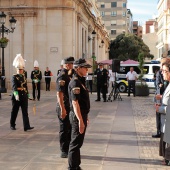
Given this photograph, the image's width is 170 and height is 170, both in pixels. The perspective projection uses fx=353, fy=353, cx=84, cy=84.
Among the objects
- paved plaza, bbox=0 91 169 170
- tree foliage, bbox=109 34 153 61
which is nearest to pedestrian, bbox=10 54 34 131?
paved plaza, bbox=0 91 169 170

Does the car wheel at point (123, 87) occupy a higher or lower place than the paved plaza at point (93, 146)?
higher

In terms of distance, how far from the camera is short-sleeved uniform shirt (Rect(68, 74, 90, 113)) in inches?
207

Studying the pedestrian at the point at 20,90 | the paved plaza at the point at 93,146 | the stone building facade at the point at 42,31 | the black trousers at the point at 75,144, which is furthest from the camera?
the stone building facade at the point at 42,31

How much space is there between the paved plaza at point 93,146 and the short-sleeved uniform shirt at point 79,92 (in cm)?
121

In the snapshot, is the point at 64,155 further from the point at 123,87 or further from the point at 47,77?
the point at 47,77

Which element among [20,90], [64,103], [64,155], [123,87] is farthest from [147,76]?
[64,155]

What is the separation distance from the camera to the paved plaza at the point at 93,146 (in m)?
6.13

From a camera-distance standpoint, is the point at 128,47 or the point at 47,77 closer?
the point at 47,77

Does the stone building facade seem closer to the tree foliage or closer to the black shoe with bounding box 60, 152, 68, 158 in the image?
the black shoe with bounding box 60, 152, 68, 158

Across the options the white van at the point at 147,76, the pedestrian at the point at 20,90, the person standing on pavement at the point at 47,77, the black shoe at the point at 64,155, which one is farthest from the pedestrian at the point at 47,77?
the black shoe at the point at 64,155

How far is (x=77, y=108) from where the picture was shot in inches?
206

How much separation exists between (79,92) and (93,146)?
2.57 meters

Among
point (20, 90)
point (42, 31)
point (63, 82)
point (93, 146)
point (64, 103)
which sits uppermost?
point (42, 31)

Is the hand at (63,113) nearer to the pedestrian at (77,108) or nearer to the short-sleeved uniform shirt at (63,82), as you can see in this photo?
the short-sleeved uniform shirt at (63,82)
